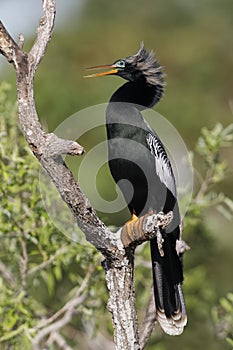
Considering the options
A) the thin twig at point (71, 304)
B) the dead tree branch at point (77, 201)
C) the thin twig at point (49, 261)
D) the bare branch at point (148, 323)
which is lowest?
the bare branch at point (148, 323)

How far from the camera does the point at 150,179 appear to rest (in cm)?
400

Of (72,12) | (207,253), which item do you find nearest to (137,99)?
(207,253)

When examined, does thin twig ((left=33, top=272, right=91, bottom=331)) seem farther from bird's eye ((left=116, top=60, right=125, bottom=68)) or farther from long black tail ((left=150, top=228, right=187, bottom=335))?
bird's eye ((left=116, top=60, right=125, bottom=68))

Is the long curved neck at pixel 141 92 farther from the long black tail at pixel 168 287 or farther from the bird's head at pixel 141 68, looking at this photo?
the long black tail at pixel 168 287

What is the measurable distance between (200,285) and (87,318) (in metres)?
1.29

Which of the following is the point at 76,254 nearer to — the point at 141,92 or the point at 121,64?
the point at 141,92

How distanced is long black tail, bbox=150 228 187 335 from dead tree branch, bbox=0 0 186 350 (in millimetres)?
518

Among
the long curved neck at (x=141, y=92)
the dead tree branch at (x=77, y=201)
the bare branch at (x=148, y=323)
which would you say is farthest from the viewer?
the long curved neck at (x=141, y=92)

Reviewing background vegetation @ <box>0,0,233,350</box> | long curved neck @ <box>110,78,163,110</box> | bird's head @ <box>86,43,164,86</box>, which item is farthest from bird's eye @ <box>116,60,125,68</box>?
background vegetation @ <box>0,0,233,350</box>

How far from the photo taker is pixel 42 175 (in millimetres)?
4367

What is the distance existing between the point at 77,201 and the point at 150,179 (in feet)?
3.46

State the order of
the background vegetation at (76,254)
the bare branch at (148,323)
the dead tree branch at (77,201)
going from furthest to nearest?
the background vegetation at (76,254)
the bare branch at (148,323)
the dead tree branch at (77,201)

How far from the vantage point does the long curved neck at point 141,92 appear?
4098 mm

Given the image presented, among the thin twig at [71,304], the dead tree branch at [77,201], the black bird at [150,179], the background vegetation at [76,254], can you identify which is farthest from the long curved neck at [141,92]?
the thin twig at [71,304]
